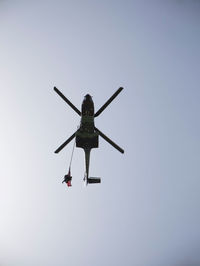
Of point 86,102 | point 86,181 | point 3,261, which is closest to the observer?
point 86,102

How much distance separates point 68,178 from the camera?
454 inches

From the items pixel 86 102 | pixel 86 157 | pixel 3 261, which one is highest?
pixel 86 102

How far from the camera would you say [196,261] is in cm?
6875

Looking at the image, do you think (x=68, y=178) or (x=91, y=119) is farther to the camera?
(x=68, y=178)

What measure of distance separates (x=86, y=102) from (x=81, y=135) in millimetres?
1712

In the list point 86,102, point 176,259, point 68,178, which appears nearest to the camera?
point 86,102

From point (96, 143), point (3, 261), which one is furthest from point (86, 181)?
point (3, 261)

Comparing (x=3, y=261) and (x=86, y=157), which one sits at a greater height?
(x=86, y=157)

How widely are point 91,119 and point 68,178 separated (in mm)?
3404

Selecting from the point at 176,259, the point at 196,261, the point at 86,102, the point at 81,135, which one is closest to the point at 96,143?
the point at 81,135

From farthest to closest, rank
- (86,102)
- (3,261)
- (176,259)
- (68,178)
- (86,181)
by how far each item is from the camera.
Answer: (176,259), (3,261), (86,181), (68,178), (86,102)

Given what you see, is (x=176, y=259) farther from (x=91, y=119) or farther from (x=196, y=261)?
(x=91, y=119)

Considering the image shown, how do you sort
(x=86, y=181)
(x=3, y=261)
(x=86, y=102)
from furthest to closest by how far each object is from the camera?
(x=3, y=261)
(x=86, y=181)
(x=86, y=102)

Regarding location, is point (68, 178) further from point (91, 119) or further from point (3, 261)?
point (3, 261)
